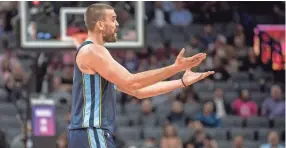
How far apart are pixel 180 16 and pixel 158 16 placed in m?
0.50

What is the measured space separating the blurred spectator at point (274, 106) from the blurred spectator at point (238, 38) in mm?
2197

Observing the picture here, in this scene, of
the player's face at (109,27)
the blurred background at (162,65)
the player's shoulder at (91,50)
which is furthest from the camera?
the blurred background at (162,65)

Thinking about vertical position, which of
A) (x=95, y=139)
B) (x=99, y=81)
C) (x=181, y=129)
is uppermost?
(x=99, y=81)

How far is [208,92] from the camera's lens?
593 inches

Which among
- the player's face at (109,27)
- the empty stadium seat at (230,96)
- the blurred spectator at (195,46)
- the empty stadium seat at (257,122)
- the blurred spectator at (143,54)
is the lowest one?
the empty stadium seat at (257,122)

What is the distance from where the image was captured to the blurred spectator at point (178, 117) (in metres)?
14.1

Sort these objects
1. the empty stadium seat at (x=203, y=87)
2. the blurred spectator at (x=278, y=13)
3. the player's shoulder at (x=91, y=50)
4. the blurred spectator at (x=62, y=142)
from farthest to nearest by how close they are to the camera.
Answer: the blurred spectator at (x=278, y=13) → the empty stadium seat at (x=203, y=87) → the blurred spectator at (x=62, y=142) → the player's shoulder at (x=91, y=50)

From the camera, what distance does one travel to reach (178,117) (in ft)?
46.3

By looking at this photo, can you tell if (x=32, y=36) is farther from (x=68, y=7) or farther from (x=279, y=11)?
(x=279, y=11)

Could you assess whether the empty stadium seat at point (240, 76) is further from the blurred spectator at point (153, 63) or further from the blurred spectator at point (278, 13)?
the blurred spectator at point (278, 13)

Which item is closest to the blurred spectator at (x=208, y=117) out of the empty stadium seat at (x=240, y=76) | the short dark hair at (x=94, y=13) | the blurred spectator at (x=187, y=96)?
the blurred spectator at (x=187, y=96)

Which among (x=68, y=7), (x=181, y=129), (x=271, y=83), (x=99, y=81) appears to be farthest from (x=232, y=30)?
(x=99, y=81)

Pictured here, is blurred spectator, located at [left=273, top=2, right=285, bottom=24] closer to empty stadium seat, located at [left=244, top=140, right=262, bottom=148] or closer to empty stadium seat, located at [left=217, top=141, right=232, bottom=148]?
empty stadium seat, located at [left=244, top=140, right=262, bottom=148]

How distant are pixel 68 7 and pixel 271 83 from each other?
5939 mm
